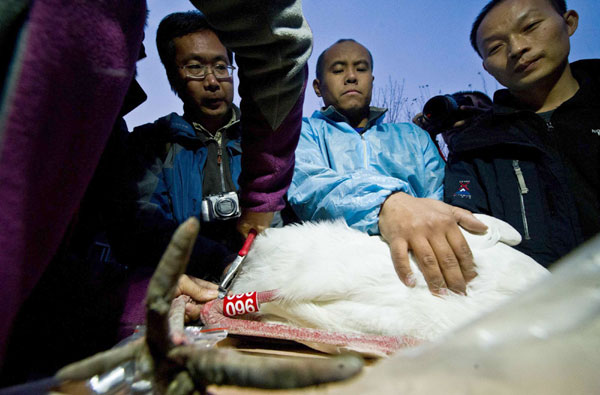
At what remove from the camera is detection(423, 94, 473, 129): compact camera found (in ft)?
4.67

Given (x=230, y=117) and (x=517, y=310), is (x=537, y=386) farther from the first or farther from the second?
(x=230, y=117)

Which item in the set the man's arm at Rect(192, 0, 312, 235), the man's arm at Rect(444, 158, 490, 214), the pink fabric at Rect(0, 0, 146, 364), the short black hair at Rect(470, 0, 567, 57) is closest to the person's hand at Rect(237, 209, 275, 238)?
the man's arm at Rect(192, 0, 312, 235)

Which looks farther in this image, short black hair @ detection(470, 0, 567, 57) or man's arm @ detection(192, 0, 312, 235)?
short black hair @ detection(470, 0, 567, 57)

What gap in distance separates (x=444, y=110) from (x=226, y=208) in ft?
3.59

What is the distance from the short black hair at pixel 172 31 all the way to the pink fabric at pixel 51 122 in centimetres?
121

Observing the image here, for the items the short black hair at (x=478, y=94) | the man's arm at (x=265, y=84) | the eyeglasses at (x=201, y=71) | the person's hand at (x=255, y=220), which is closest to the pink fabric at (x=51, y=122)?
the man's arm at (x=265, y=84)

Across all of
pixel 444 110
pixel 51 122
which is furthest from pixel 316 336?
pixel 444 110

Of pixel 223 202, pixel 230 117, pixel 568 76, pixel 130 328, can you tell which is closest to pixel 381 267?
pixel 130 328

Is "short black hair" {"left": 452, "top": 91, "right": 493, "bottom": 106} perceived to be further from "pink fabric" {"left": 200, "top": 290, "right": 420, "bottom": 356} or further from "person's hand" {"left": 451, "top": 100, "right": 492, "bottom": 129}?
"pink fabric" {"left": 200, "top": 290, "right": 420, "bottom": 356}

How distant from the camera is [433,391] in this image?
0.66 ft

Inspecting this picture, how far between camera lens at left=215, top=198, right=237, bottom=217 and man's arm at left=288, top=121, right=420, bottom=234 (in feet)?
0.74

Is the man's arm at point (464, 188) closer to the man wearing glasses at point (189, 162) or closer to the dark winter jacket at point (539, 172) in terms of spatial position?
the dark winter jacket at point (539, 172)

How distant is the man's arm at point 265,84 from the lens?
1.85 ft

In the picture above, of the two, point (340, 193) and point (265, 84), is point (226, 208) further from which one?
point (265, 84)
